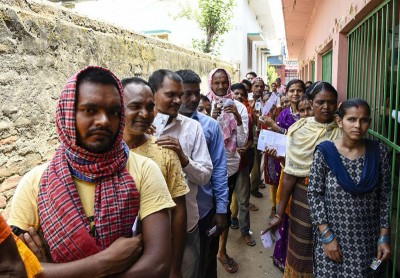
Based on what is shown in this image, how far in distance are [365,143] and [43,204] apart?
1.87 meters

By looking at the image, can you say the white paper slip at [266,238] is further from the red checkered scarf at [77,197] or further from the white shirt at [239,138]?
the red checkered scarf at [77,197]

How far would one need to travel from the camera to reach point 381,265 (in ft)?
7.08

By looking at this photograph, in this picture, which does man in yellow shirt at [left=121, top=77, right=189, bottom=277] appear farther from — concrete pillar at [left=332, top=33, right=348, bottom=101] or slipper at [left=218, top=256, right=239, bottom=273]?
concrete pillar at [left=332, top=33, right=348, bottom=101]

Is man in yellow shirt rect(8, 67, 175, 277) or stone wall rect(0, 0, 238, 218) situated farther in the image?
stone wall rect(0, 0, 238, 218)

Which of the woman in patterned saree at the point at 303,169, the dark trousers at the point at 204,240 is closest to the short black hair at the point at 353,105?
the woman in patterned saree at the point at 303,169

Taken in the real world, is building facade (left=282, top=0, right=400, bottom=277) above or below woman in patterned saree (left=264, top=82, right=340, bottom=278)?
above

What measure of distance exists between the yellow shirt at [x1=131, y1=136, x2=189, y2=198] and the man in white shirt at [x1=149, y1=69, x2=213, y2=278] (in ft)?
0.98

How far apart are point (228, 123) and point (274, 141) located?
0.80 meters

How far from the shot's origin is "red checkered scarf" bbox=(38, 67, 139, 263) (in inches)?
46.4

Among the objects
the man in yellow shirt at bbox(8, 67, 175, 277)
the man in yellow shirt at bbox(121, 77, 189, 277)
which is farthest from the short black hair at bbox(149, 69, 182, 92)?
the man in yellow shirt at bbox(8, 67, 175, 277)

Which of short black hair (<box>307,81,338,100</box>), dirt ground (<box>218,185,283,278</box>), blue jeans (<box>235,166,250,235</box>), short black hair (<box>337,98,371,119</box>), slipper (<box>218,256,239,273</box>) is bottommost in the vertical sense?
dirt ground (<box>218,185,283,278</box>)

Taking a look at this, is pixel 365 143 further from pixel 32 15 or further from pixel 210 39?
pixel 210 39

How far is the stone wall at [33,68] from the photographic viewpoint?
2.71 meters

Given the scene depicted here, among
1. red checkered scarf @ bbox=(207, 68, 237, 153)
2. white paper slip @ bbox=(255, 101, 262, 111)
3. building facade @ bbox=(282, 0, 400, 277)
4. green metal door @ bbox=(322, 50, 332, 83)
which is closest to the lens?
building facade @ bbox=(282, 0, 400, 277)
